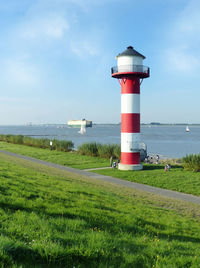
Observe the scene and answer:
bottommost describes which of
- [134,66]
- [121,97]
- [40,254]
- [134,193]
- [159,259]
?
[134,193]

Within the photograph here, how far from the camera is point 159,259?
479cm

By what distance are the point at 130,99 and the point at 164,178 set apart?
7.12 metres

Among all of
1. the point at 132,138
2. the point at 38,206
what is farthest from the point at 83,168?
the point at 38,206

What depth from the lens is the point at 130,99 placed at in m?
22.5

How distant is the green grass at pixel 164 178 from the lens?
55.4ft

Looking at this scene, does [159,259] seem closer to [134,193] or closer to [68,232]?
[68,232]

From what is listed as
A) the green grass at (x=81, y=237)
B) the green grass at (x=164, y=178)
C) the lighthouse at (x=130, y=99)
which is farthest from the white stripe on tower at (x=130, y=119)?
the green grass at (x=81, y=237)

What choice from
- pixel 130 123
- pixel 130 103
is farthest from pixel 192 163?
pixel 130 103

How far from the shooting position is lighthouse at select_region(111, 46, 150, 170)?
2248 cm

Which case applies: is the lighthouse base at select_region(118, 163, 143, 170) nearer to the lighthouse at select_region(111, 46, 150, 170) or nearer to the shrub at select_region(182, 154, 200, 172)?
the lighthouse at select_region(111, 46, 150, 170)

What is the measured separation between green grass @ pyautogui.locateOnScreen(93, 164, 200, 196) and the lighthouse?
4.84ft

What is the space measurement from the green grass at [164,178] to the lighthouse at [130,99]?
1475 millimetres

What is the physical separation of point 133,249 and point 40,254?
70.9 inches

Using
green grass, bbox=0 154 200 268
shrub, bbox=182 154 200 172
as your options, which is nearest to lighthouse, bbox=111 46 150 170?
shrub, bbox=182 154 200 172
